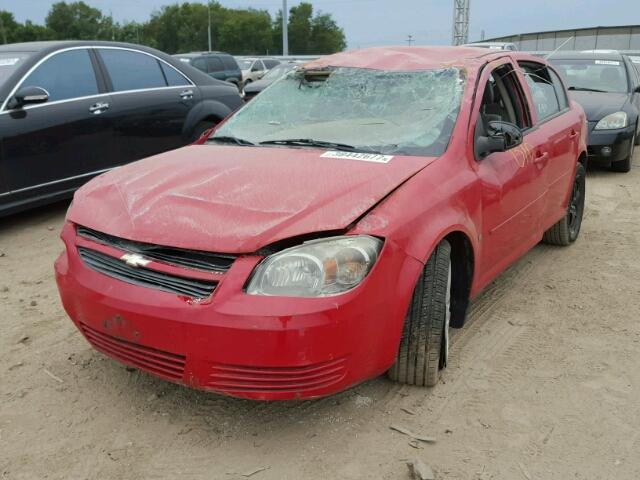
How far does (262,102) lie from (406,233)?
1669mm

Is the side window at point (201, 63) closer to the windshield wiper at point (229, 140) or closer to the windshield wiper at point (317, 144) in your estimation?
the windshield wiper at point (229, 140)

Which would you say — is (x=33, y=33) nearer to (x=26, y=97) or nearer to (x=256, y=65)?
(x=256, y=65)

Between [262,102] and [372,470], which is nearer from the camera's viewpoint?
[372,470]

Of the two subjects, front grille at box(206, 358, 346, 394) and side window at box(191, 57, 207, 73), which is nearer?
front grille at box(206, 358, 346, 394)

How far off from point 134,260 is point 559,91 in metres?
3.59

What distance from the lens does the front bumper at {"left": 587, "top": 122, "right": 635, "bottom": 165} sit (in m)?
→ 7.62

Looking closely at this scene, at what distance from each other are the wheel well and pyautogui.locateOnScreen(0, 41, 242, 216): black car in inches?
146

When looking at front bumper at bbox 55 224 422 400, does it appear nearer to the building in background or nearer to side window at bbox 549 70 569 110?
side window at bbox 549 70 569 110

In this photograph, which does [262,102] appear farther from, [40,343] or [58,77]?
[58,77]

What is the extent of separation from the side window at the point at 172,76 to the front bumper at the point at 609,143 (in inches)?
193

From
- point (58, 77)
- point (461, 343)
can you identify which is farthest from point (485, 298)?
point (58, 77)

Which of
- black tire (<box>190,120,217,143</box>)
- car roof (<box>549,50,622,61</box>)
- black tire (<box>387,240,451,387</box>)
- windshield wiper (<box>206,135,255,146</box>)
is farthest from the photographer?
car roof (<box>549,50,622,61</box>)

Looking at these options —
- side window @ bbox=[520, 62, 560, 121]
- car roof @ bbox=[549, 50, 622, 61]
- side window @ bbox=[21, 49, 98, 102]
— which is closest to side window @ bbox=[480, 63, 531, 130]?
side window @ bbox=[520, 62, 560, 121]

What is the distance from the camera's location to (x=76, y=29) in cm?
8644
